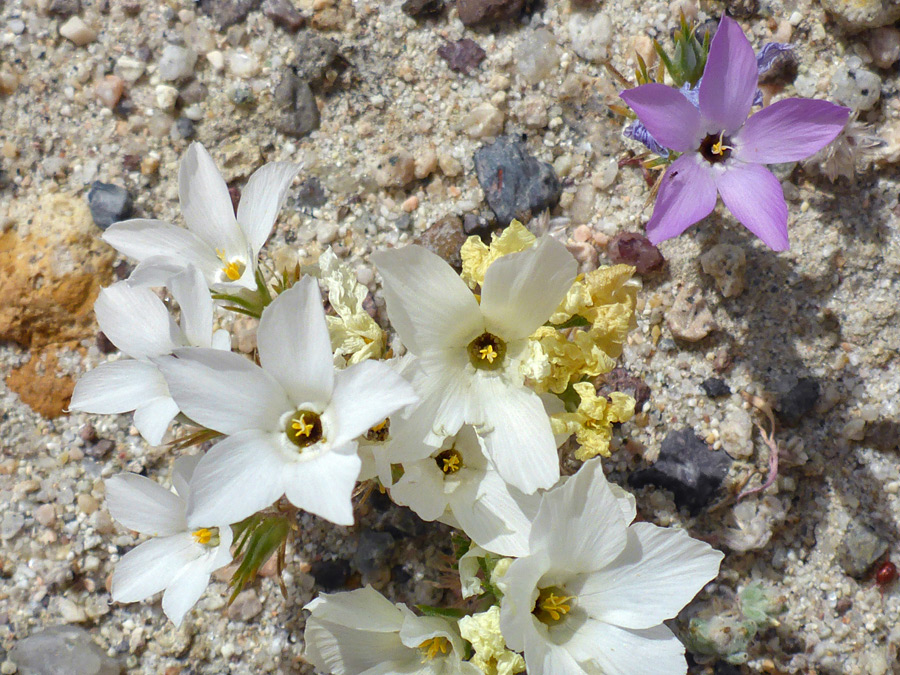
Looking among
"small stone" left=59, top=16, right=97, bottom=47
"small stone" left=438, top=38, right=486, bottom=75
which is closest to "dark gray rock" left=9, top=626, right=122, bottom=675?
"small stone" left=59, top=16, right=97, bottom=47

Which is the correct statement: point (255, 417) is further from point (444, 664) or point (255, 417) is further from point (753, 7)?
point (753, 7)

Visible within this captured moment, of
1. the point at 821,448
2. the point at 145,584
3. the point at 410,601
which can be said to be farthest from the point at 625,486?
the point at 145,584

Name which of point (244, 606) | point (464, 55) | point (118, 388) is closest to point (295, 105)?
point (464, 55)

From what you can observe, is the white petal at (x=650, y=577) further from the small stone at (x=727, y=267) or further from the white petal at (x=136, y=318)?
the white petal at (x=136, y=318)

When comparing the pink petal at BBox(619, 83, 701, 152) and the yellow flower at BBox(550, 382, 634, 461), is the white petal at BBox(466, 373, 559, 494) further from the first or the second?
the pink petal at BBox(619, 83, 701, 152)

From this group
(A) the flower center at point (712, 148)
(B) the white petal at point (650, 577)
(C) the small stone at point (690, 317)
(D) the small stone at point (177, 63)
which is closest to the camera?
(B) the white petal at point (650, 577)

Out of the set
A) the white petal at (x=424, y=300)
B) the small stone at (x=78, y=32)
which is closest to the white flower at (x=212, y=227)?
the white petal at (x=424, y=300)

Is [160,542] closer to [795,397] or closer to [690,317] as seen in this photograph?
[690,317]
